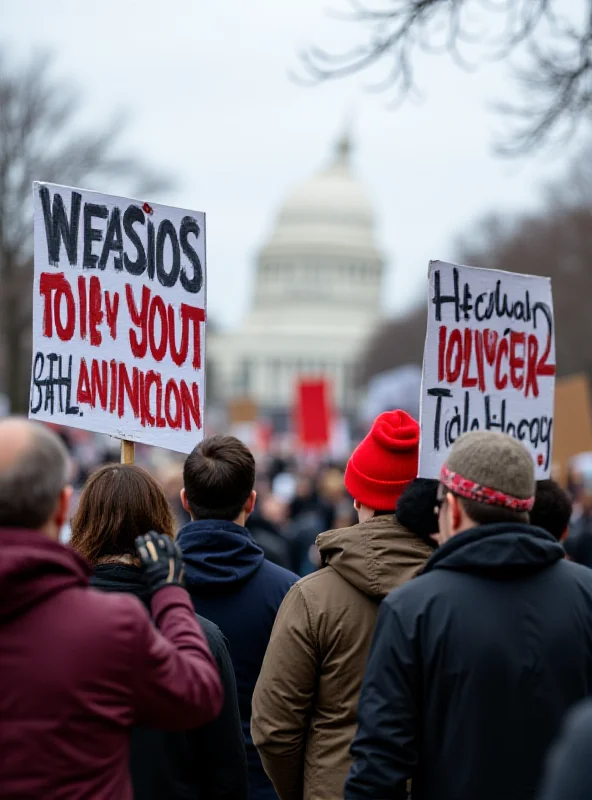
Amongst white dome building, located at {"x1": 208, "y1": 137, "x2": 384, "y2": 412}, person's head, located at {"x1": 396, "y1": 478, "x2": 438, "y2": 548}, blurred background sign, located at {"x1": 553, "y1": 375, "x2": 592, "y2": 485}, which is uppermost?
white dome building, located at {"x1": 208, "y1": 137, "x2": 384, "y2": 412}

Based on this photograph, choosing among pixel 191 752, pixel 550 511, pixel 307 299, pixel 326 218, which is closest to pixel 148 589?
pixel 191 752

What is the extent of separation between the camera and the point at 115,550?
3.57m

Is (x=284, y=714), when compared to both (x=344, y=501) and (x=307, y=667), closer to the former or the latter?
(x=307, y=667)

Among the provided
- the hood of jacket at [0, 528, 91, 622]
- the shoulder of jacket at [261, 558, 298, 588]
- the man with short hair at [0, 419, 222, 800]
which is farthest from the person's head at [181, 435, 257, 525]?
the hood of jacket at [0, 528, 91, 622]

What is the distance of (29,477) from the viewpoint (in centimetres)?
283

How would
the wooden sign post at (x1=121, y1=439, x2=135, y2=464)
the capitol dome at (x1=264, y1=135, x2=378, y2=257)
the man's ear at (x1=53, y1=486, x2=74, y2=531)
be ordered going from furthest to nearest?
the capitol dome at (x1=264, y1=135, x2=378, y2=257) → the wooden sign post at (x1=121, y1=439, x2=135, y2=464) → the man's ear at (x1=53, y1=486, x2=74, y2=531)

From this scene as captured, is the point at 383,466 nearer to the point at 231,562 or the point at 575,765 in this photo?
the point at 231,562

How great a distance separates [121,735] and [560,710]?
97 cm

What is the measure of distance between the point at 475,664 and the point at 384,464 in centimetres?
102

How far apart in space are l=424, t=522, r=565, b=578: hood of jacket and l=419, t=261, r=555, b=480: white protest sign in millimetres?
741

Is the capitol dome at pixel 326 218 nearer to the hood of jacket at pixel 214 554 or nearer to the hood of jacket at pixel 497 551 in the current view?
the hood of jacket at pixel 214 554

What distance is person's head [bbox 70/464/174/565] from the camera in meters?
3.57

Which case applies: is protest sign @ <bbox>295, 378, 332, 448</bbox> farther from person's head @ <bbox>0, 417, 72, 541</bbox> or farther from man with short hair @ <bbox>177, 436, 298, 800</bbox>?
person's head @ <bbox>0, 417, 72, 541</bbox>

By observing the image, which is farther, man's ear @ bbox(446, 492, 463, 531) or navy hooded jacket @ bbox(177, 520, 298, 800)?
navy hooded jacket @ bbox(177, 520, 298, 800)
